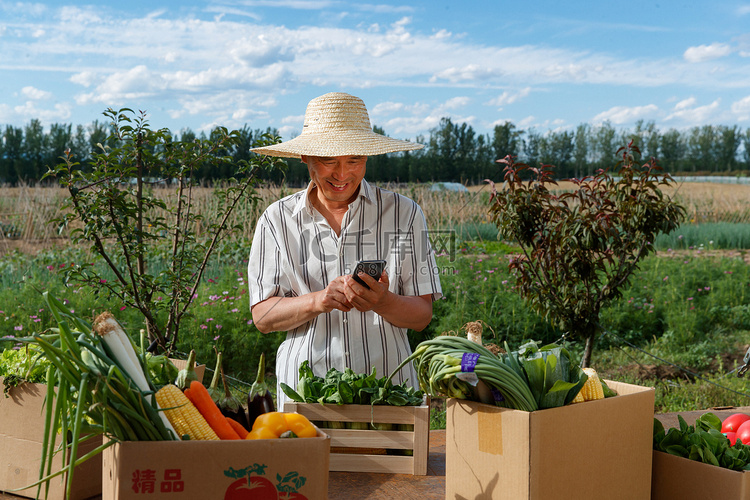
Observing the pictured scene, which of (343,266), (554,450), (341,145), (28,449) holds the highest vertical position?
(341,145)

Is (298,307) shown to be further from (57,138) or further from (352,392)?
(57,138)

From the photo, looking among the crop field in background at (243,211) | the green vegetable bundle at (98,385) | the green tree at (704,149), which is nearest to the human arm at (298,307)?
the green vegetable bundle at (98,385)

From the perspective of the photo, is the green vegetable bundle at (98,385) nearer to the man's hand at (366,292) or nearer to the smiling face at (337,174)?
the man's hand at (366,292)

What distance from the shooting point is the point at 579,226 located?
3941 millimetres

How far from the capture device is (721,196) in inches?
576

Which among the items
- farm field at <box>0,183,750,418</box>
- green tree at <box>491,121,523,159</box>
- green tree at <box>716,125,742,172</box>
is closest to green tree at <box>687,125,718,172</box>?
green tree at <box>716,125,742,172</box>

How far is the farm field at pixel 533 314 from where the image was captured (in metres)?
5.26

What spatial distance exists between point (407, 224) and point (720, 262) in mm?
7469

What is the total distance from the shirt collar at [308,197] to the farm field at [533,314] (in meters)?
2.28

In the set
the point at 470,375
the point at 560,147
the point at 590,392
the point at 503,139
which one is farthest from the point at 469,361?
the point at 560,147

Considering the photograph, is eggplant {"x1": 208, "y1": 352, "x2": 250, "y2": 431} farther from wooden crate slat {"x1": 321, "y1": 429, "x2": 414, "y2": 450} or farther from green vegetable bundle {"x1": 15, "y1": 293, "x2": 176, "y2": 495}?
wooden crate slat {"x1": 321, "y1": 429, "x2": 414, "y2": 450}

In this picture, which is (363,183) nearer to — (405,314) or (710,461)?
(405,314)

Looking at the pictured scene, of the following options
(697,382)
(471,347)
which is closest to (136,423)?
(471,347)

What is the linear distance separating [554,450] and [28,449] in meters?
1.17
